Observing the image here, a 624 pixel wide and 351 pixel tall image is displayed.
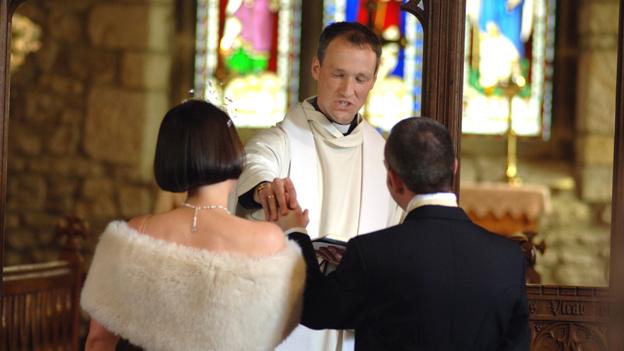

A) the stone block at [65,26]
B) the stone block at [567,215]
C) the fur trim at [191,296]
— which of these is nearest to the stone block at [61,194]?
the stone block at [65,26]

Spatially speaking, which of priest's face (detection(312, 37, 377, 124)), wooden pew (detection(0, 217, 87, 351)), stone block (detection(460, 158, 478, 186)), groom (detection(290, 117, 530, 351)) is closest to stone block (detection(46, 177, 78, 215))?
wooden pew (detection(0, 217, 87, 351))

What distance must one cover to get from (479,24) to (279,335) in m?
6.94

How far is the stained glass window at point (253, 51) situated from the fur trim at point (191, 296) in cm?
681

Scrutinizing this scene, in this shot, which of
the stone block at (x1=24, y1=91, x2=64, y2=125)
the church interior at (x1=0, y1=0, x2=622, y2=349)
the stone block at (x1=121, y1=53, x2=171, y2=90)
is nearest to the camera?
the church interior at (x1=0, y1=0, x2=622, y2=349)

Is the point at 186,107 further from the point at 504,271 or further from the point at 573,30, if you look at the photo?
the point at 573,30

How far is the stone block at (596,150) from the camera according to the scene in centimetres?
866

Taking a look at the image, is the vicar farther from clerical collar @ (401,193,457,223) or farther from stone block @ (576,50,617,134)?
stone block @ (576,50,617,134)

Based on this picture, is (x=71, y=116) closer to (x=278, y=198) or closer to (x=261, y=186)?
(x=261, y=186)

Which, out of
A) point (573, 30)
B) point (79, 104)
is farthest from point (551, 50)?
point (79, 104)

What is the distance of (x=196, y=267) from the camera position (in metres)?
2.57

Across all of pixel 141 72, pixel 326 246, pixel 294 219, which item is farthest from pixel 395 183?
pixel 141 72

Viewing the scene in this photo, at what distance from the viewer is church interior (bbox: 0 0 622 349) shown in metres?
8.77

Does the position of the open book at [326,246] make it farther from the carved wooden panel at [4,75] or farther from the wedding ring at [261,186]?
the carved wooden panel at [4,75]

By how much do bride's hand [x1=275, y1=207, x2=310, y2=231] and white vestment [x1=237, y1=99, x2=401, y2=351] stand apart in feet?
2.12
